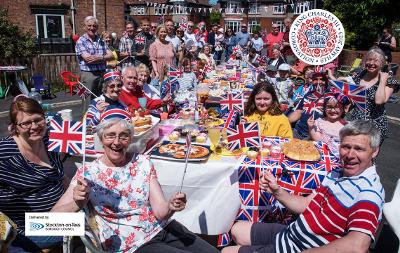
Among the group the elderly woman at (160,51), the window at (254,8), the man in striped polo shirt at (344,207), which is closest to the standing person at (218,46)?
the elderly woman at (160,51)

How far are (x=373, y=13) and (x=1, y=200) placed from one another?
17.3 metres

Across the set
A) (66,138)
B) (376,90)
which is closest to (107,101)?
(66,138)

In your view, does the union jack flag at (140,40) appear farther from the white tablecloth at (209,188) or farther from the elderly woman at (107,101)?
the white tablecloth at (209,188)

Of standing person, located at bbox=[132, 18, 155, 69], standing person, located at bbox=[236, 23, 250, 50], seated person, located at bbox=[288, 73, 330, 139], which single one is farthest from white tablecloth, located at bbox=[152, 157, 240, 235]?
standing person, located at bbox=[236, 23, 250, 50]

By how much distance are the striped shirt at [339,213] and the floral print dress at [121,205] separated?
933 mm

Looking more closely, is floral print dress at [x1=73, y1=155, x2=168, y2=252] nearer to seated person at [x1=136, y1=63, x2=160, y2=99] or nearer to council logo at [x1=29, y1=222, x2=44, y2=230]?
council logo at [x1=29, y1=222, x2=44, y2=230]

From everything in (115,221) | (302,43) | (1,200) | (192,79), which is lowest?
(115,221)

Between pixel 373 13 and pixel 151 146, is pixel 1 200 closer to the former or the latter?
pixel 151 146

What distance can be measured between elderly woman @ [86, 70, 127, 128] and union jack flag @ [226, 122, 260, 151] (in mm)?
1378

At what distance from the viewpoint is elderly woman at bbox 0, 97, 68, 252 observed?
232 centimetres

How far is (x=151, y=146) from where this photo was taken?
331 centimetres

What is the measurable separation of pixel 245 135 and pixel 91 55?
14.2ft

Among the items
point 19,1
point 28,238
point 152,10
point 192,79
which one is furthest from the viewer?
point 152,10

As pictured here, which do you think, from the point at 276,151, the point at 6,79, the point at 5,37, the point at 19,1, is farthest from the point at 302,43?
the point at 19,1
